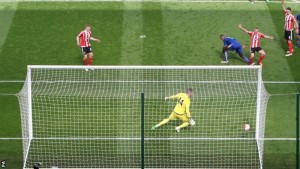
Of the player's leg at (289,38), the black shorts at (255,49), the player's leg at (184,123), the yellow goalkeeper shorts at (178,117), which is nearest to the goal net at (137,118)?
the player's leg at (184,123)

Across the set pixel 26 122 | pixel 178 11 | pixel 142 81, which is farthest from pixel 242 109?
pixel 178 11

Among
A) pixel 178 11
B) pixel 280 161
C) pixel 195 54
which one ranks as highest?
pixel 178 11

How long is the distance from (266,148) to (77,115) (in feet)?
16.6

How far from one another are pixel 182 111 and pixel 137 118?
1432 mm

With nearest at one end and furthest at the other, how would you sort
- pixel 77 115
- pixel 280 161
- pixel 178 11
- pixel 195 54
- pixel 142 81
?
pixel 280 161 → pixel 77 115 → pixel 142 81 → pixel 195 54 → pixel 178 11

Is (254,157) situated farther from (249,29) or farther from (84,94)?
(249,29)

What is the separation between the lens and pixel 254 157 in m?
20.7

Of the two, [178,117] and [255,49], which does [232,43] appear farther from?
[178,117]

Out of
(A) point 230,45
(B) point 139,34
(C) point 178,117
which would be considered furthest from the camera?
(B) point 139,34

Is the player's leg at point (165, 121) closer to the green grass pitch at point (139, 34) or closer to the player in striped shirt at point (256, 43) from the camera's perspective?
the green grass pitch at point (139, 34)

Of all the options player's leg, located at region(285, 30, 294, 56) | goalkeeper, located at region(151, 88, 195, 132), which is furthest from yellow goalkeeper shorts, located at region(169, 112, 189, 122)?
player's leg, located at region(285, 30, 294, 56)

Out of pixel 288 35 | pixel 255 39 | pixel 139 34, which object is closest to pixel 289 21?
pixel 288 35

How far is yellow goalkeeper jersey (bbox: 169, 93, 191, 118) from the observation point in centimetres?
2146

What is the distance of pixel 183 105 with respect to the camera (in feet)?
70.6
